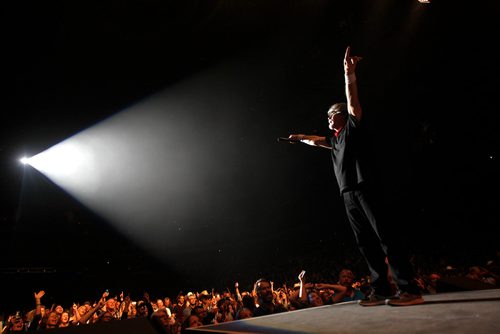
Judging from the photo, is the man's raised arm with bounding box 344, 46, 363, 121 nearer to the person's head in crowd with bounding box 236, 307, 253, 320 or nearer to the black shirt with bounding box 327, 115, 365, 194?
the black shirt with bounding box 327, 115, 365, 194

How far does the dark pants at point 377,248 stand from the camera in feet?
6.99

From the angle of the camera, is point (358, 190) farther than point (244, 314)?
No

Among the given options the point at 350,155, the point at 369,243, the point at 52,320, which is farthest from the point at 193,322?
the point at 350,155

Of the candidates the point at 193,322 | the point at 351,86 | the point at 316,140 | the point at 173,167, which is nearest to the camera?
the point at 351,86

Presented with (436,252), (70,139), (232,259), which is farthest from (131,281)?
(436,252)

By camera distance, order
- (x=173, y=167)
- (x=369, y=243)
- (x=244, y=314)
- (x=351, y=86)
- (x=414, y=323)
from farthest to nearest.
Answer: (x=173, y=167)
(x=244, y=314)
(x=369, y=243)
(x=351, y=86)
(x=414, y=323)

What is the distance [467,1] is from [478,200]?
9.13 meters

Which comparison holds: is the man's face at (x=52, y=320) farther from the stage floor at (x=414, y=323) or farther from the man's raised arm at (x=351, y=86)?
the man's raised arm at (x=351, y=86)

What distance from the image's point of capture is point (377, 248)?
7.82 feet

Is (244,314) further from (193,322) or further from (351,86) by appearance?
(351,86)

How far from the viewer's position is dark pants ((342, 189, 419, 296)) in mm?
2131

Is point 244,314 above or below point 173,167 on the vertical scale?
below

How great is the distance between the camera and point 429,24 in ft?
25.3

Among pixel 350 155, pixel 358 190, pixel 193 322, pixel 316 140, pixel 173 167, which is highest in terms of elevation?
pixel 173 167
